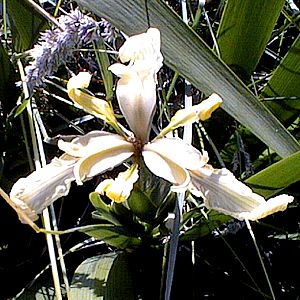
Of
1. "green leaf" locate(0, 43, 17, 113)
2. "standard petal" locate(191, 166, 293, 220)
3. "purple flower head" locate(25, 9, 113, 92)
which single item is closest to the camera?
"standard petal" locate(191, 166, 293, 220)

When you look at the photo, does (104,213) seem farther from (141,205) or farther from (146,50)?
(146,50)

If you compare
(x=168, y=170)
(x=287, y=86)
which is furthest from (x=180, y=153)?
(x=287, y=86)

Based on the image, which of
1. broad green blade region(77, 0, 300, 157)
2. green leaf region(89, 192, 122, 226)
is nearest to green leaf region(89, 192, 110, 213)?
green leaf region(89, 192, 122, 226)

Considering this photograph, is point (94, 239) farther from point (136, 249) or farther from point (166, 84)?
point (166, 84)

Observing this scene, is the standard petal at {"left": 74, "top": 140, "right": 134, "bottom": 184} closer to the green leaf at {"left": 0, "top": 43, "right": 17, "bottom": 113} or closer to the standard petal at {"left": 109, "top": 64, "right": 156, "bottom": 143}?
the standard petal at {"left": 109, "top": 64, "right": 156, "bottom": 143}

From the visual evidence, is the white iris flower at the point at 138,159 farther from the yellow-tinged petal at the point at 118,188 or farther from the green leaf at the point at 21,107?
the green leaf at the point at 21,107

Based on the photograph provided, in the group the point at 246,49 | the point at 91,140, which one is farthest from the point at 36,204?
the point at 246,49
